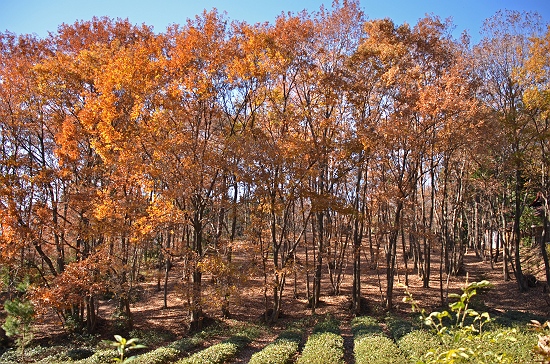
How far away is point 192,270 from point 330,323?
6.55 m

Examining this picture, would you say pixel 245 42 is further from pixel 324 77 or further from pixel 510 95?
pixel 510 95

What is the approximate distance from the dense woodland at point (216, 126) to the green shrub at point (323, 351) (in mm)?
4168

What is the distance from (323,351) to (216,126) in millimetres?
13545

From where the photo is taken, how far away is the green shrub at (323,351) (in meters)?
10.2

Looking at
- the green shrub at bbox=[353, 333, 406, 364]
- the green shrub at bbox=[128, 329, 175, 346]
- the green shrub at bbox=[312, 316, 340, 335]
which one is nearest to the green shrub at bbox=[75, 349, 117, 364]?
the green shrub at bbox=[128, 329, 175, 346]

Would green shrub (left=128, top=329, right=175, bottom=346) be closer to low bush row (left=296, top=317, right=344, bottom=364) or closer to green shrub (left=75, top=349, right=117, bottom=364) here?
green shrub (left=75, top=349, right=117, bottom=364)

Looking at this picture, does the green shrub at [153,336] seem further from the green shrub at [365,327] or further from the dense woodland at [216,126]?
the green shrub at [365,327]

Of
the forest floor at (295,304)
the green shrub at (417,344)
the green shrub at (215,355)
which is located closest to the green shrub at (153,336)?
the forest floor at (295,304)

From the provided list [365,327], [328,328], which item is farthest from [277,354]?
[365,327]

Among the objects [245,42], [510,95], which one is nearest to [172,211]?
[245,42]

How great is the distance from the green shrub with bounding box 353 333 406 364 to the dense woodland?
18.7 feet

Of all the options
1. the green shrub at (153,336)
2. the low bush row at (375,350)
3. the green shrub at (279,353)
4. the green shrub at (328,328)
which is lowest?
the green shrub at (153,336)

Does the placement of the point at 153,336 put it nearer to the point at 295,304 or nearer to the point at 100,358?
the point at 100,358

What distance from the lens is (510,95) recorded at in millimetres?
20641
